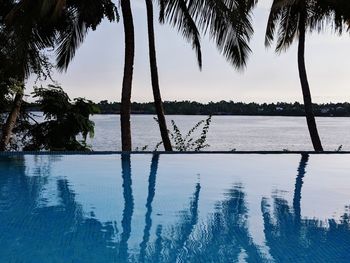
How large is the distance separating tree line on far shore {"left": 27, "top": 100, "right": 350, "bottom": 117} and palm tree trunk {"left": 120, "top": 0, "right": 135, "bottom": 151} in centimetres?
1404

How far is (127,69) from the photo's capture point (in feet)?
32.3

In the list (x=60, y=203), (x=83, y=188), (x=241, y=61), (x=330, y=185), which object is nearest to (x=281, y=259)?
(x=60, y=203)

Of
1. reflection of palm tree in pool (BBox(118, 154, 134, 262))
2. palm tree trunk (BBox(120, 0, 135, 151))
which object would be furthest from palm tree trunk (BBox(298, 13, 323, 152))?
reflection of palm tree in pool (BBox(118, 154, 134, 262))

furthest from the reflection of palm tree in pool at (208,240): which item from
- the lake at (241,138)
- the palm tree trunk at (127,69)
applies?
the lake at (241,138)

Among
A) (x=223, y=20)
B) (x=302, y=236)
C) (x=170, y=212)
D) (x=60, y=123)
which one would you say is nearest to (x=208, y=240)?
(x=302, y=236)

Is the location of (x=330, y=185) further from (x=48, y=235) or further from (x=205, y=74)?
(x=205, y=74)

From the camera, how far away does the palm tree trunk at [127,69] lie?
9.72 meters

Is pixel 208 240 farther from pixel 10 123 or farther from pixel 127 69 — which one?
pixel 10 123

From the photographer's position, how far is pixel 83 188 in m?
5.65

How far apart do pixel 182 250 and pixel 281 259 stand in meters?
0.66

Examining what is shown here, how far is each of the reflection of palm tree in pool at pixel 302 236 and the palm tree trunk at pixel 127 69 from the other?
18.0 feet

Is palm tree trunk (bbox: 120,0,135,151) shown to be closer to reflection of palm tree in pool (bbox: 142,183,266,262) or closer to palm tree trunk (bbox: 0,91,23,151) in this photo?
palm tree trunk (bbox: 0,91,23,151)

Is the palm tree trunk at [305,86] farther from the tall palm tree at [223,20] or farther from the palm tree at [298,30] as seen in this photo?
the tall palm tree at [223,20]

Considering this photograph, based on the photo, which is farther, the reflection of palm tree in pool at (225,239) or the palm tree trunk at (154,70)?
the palm tree trunk at (154,70)
